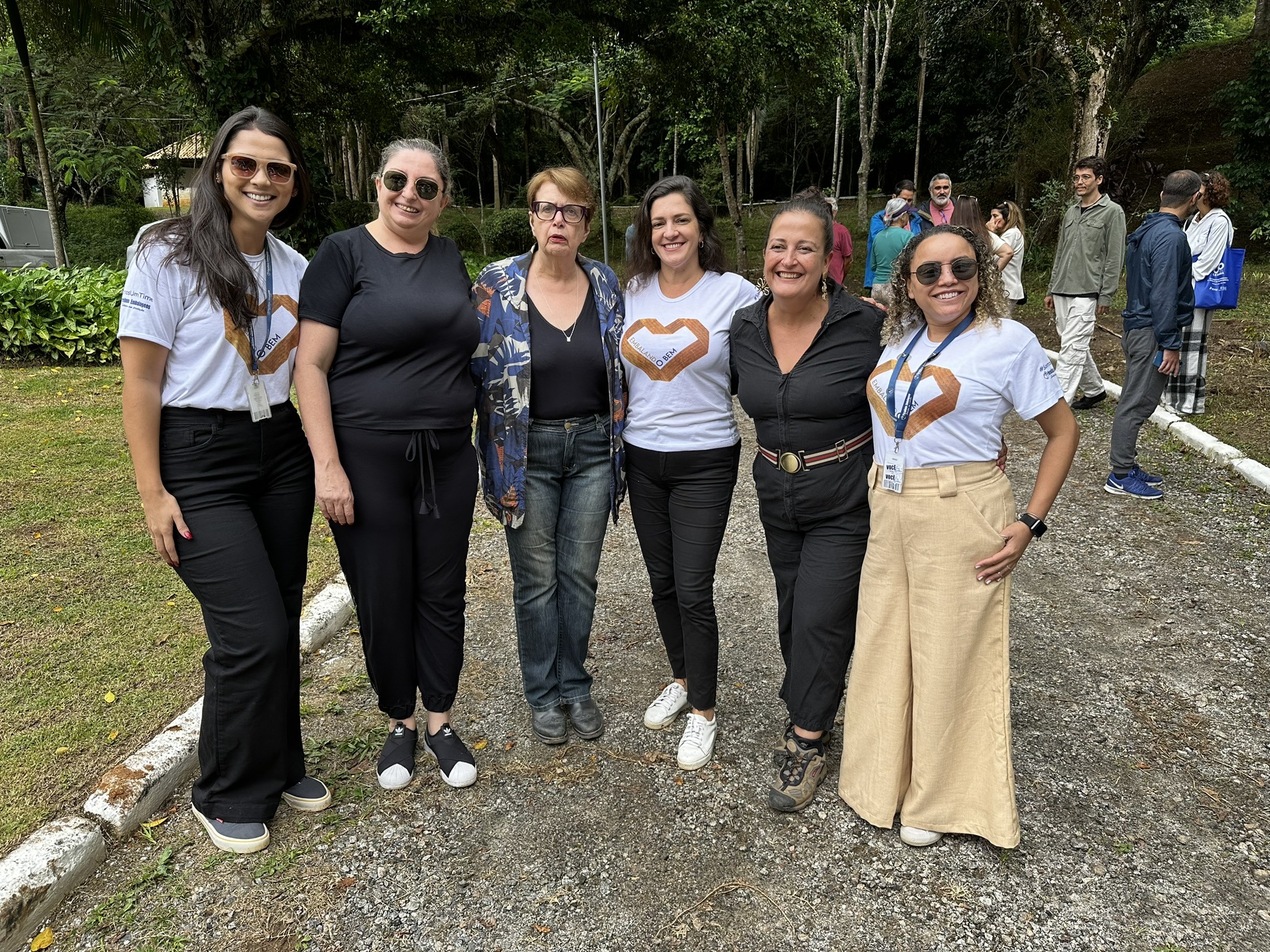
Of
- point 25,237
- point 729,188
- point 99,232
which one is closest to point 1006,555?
point 729,188

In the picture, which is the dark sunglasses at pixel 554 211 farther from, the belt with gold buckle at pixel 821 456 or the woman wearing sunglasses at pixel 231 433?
the belt with gold buckle at pixel 821 456

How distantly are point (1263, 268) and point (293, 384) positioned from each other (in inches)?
715

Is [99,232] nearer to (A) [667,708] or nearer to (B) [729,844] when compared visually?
(A) [667,708]

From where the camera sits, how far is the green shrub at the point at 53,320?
10.3m

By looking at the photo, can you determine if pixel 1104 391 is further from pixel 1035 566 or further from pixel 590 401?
pixel 590 401

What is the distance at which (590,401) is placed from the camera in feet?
10.3

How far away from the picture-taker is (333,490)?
2781mm

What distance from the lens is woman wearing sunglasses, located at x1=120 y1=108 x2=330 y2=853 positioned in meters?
2.51

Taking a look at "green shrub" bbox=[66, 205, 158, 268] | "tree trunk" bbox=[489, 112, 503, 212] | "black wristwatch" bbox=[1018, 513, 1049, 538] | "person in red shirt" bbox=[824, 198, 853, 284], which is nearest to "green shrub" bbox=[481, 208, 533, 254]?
"tree trunk" bbox=[489, 112, 503, 212]

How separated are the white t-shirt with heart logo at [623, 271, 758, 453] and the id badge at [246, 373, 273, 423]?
121 cm

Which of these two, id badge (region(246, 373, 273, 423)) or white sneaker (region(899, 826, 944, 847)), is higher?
id badge (region(246, 373, 273, 423))

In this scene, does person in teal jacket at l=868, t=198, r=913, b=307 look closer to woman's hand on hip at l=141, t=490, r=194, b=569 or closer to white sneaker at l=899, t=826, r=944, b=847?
white sneaker at l=899, t=826, r=944, b=847

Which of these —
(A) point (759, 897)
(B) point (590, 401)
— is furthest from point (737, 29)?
(A) point (759, 897)

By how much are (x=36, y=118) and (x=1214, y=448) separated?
15696 mm
